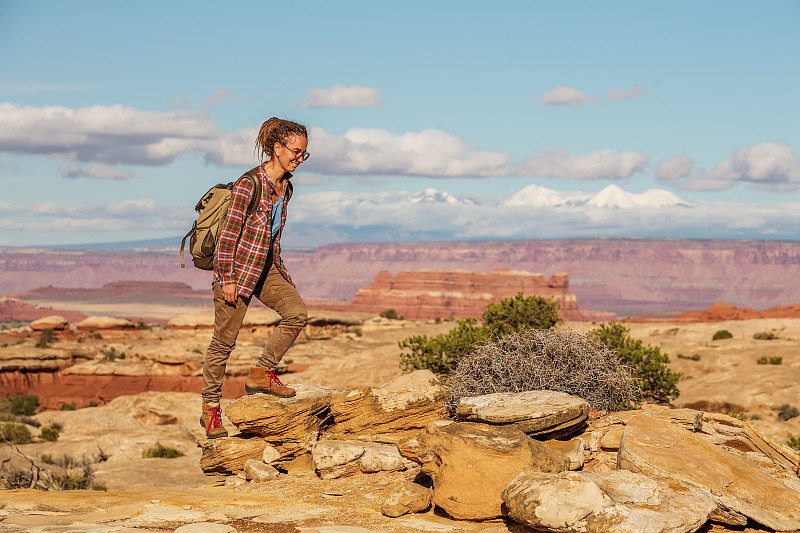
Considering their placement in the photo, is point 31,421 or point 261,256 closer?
point 261,256

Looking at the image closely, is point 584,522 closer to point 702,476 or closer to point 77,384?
point 702,476

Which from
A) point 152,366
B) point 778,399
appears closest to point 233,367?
point 152,366

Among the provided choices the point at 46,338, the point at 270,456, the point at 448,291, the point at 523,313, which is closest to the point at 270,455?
the point at 270,456

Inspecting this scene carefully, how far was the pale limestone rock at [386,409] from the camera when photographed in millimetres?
9883

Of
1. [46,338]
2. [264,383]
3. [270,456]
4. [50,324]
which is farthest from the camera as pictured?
[50,324]

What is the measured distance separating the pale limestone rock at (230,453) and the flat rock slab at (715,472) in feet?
14.9

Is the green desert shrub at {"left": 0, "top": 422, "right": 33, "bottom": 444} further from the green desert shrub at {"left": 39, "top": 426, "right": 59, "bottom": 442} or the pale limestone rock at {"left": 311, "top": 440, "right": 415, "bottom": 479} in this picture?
the pale limestone rock at {"left": 311, "top": 440, "right": 415, "bottom": 479}

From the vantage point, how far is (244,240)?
784cm

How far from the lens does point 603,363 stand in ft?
34.1

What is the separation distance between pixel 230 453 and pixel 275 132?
4.17 metres

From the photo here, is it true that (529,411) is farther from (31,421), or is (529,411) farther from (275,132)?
(31,421)

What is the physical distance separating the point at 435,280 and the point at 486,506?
15258 centimetres

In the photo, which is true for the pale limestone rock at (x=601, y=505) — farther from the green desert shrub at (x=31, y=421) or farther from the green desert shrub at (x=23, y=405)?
the green desert shrub at (x=23, y=405)

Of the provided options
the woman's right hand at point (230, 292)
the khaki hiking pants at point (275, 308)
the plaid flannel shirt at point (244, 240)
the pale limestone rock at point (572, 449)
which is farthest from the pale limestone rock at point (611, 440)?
the woman's right hand at point (230, 292)
